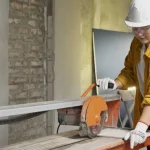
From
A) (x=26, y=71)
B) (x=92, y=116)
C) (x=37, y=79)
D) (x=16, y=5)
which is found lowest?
(x=92, y=116)

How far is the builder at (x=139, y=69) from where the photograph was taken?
7.57ft

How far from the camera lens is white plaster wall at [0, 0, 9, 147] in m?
3.97

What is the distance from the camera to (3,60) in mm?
3992

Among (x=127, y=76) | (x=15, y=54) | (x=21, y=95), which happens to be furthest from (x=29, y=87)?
(x=127, y=76)

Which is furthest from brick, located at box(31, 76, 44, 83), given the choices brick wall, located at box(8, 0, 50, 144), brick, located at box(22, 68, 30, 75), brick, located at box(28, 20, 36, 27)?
brick, located at box(28, 20, 36, 27)

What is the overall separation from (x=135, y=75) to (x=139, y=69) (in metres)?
0.13

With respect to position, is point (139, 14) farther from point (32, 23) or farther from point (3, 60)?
point (32, 23)

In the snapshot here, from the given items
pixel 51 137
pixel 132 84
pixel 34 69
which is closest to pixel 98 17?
pixel 34 69

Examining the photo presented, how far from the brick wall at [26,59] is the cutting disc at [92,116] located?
1829 millimetres

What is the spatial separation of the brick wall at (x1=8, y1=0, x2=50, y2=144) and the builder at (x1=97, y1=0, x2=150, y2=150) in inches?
66.3

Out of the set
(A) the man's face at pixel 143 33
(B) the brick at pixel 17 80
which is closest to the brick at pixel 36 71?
(B) the brick at pixel 17 80

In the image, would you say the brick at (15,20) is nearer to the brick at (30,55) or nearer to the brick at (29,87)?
the brick at (30,55)

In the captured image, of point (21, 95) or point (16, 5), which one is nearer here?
point (16, 5)

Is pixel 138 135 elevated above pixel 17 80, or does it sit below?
below
